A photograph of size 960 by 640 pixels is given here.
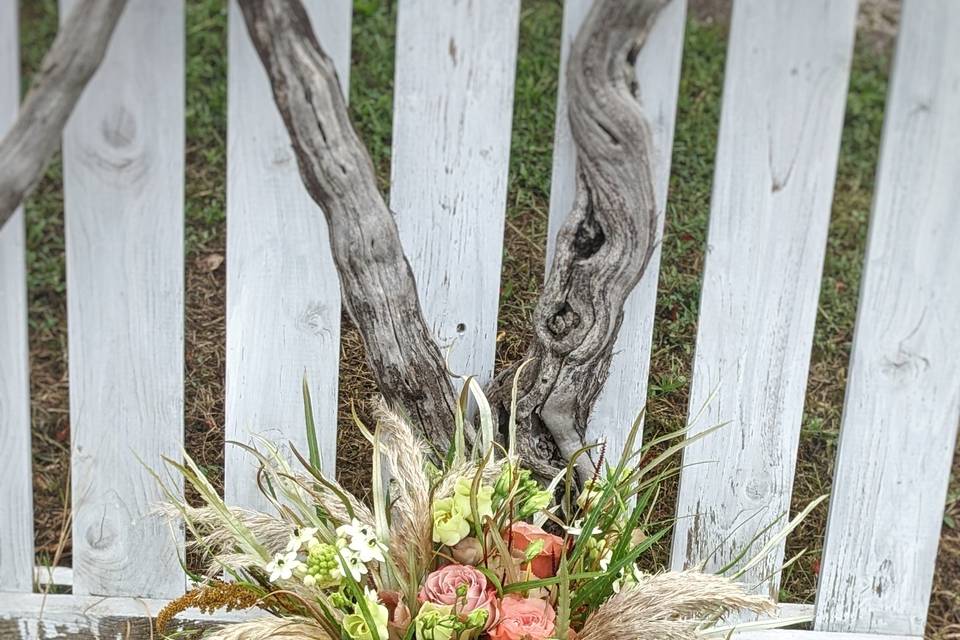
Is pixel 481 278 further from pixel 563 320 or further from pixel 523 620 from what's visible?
pixel 523 620

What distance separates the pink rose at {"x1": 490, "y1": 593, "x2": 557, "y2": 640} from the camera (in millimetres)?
1126

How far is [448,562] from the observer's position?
1.26 meters

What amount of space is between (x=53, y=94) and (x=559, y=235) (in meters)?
0.73

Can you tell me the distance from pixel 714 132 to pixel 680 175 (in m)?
0.20

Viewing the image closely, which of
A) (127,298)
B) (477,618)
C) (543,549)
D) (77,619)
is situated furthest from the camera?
(77,619)

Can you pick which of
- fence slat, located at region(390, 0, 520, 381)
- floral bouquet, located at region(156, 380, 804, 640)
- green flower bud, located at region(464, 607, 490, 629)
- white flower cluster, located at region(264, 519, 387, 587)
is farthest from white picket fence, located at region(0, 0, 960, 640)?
green flower bud, located at region(464, 607, 490, 629)

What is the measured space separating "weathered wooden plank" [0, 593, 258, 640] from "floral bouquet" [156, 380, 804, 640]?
0.21 meters

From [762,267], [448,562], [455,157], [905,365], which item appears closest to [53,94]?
[455,157]

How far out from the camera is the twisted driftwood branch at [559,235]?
1216mm

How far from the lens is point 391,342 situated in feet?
4.43

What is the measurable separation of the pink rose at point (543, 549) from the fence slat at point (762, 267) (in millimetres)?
323

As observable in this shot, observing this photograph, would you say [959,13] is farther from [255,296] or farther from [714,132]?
[255,296]

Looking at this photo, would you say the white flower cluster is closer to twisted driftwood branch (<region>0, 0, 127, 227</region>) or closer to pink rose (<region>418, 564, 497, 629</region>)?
pink rose (<region>418, 564, 497, 629</region>)

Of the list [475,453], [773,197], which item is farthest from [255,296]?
[773,197]
